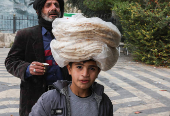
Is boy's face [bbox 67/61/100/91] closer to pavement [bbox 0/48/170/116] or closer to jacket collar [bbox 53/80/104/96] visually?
jacket collar [bbox 53/80/104/96]

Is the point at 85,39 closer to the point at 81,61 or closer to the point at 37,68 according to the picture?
the point at 81,61

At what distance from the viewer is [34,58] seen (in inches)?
101

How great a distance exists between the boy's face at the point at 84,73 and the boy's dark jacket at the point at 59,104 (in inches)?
4.7

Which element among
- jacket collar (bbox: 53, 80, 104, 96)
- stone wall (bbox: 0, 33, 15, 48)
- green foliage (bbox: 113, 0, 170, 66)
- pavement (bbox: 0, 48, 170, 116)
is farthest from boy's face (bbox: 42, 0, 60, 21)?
stone wall (bbox: 0, 33, 15, 48)

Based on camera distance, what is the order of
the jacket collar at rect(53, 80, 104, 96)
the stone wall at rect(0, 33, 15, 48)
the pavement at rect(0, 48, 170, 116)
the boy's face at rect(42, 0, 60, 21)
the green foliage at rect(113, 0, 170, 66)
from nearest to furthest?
the jacket collar at rect(53, 80, 104, 96) → the boy's face at rect(42, 0, 60, 21) → the pavement at rect(0, 48, 170, 116) → the green foliage at rect(113, 0, 170, 66) → the stone wall at rect(0, 33, 15, 48)

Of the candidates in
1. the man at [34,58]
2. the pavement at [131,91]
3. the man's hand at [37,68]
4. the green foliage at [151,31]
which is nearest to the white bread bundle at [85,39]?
the man's hand at [37,68]

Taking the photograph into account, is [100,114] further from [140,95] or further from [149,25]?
[149,25]

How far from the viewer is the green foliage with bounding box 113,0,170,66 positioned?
371 inches

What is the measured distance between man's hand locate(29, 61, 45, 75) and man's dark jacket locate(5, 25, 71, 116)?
179 mm

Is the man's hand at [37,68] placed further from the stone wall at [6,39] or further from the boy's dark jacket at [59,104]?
the stone wall at [6,39]

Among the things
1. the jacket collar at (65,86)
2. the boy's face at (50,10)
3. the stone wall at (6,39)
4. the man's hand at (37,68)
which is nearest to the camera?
the jacket collar at (65,86)

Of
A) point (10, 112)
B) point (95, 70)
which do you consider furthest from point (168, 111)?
point (95, 70)

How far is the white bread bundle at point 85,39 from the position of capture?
1708 millimetres

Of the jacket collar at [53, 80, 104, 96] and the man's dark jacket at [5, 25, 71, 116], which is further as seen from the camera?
the man's dark jacket at [5, 25, 71, 116]
